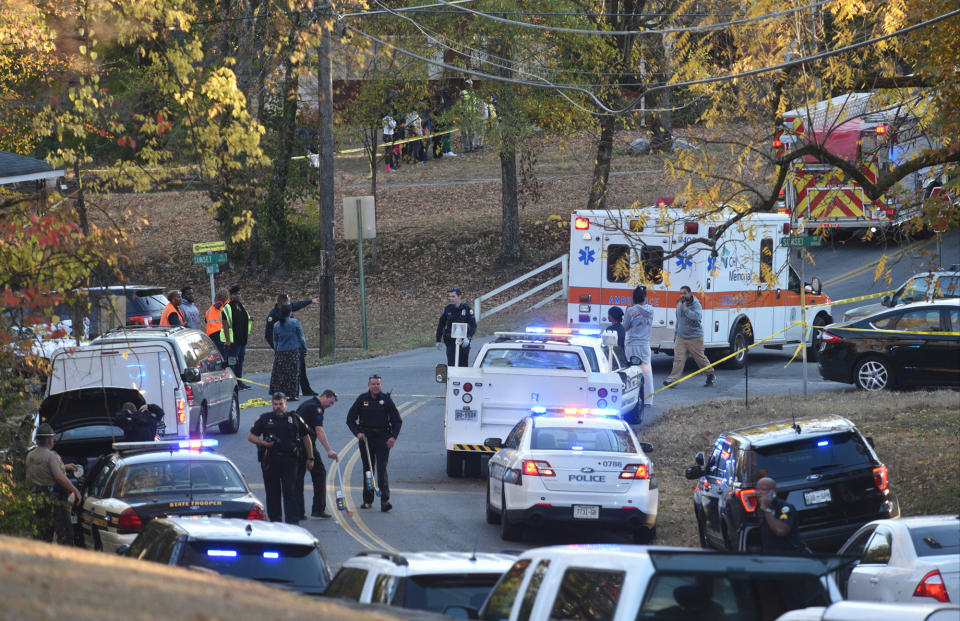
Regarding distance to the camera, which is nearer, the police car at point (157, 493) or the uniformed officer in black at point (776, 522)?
the uniformed officer in black at point (776, 522)

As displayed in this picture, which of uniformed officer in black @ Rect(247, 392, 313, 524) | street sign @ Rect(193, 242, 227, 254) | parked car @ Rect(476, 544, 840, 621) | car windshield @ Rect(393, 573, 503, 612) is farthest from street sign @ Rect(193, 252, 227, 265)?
parked car @ Rect(476, 544, 840, 621)

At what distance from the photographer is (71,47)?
1784 cm

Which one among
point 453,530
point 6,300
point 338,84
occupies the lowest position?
point 453,530

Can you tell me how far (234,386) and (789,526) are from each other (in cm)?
1149

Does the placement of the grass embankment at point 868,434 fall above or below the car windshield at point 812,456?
below

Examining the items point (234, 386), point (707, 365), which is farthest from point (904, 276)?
point (234, 386)

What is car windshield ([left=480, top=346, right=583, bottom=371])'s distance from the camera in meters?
17.6

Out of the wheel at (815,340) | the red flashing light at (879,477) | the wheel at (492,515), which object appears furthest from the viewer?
the wheel at (815,340)

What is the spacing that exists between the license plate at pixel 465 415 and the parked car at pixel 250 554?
753cm

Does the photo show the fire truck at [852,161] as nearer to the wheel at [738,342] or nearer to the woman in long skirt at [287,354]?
the wheel at [738,342]

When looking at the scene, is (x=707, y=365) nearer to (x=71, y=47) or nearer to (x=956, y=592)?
(x=71, y=47)

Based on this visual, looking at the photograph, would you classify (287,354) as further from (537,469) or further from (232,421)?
(537,469)

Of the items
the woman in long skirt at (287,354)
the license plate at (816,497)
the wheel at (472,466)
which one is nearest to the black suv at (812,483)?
the license plate at (816,497)

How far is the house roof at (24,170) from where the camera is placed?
15.5 metres
